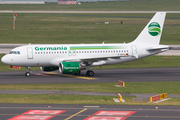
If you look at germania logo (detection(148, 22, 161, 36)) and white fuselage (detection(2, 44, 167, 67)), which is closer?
white fuselage (detection(2, 44, 167, 67))

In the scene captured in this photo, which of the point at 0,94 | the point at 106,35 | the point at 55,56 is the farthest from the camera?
the point at 106,35

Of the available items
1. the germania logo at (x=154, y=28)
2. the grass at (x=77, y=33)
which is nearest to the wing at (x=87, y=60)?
the germania logo at (x=154, y=28)

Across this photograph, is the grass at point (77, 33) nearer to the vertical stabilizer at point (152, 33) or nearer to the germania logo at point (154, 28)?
the vertical stabilizer at point (152, 33)

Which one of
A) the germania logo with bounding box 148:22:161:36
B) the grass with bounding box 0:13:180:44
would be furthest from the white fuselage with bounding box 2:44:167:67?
the grass with bounding box 0:13:180:44

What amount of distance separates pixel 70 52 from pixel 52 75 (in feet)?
15.3

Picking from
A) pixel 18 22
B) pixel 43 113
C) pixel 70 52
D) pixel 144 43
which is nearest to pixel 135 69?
pixel 144 43

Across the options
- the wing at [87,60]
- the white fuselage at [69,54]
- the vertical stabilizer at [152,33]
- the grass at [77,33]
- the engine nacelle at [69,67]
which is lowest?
the engine nacelle at [69,67]

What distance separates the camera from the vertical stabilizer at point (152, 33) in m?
52.4

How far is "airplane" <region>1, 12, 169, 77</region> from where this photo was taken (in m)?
47.5

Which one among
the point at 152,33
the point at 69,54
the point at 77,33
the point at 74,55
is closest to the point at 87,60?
the point at 74,55

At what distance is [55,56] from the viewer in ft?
159

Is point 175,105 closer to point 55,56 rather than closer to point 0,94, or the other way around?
point 0,94

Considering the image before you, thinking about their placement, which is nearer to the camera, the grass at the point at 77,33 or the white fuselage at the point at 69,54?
the white fuselage at the point at 69,54

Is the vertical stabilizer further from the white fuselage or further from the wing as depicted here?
the wing
